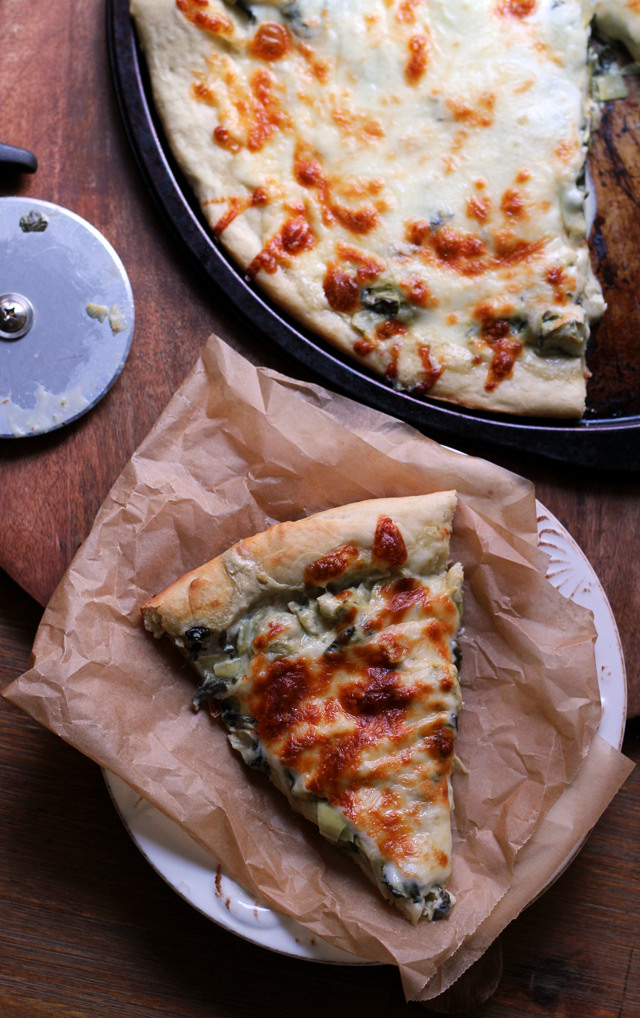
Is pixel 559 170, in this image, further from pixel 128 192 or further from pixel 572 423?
pixel 128 192

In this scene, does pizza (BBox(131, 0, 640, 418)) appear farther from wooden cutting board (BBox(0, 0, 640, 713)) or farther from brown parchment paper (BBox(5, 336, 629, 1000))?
brown parchment paper (BBox(5, 336, 629, 1000))

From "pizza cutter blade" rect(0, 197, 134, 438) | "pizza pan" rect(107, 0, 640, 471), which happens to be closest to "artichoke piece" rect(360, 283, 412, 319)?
"pizza pan" rect(107, 0, 640, 471)

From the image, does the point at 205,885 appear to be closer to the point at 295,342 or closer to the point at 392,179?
the point at 295,342

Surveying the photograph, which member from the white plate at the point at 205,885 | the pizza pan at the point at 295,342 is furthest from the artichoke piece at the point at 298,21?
the white plate at the point at 205,885

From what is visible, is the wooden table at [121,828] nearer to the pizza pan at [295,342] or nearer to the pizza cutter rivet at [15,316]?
the pizza pan at [295,342]

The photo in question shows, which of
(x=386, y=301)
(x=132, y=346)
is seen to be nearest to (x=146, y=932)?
(x=132, y=346)

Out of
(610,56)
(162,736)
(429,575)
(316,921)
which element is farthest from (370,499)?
(610,56)

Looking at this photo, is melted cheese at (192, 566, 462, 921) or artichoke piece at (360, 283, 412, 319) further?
artichoke piece at (360, 283, 412, 319)
